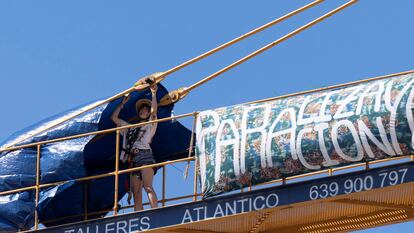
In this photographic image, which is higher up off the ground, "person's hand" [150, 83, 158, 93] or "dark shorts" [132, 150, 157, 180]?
"person's hand" [150, 83, 158, 93]

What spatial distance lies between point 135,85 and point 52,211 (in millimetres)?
2577

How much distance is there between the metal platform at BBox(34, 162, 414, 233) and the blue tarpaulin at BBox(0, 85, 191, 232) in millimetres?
1843

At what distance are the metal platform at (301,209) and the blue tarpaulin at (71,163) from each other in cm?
184

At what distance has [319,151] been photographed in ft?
76.8

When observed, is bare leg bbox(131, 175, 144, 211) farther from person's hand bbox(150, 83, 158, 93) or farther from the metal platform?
person's hand bbox(150, 83, 158, 93)

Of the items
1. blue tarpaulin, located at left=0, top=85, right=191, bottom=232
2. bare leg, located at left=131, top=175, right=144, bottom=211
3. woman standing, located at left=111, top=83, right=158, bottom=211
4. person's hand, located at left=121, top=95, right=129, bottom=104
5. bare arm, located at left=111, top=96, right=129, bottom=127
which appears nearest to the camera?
woman standing, located at left=111, top=83, right=158, bottom=211

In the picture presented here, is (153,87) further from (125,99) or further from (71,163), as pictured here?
(71,163)

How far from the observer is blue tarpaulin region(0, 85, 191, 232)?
27.2 m

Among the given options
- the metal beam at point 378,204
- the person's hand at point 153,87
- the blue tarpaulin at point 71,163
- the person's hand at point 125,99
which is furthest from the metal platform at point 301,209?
the person's hand at point 125,99

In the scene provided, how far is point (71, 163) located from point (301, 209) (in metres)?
4.92

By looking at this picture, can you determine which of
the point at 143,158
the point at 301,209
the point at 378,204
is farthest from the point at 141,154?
the point at 378,204

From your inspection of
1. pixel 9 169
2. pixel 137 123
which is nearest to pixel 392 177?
pixel 137 123

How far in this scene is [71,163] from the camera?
2727 cm

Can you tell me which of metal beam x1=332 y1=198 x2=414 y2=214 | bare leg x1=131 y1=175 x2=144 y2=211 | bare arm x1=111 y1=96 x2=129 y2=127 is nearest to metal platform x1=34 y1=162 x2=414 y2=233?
metal beam x1=332 y1=198 x2=414 y2=214
